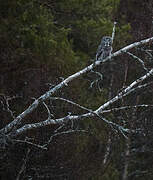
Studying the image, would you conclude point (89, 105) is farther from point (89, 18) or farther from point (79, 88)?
point (89, 18)

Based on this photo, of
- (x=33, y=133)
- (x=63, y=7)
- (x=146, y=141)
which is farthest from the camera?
(x=146, y=141)

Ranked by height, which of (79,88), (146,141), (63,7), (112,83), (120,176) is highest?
(63,7)

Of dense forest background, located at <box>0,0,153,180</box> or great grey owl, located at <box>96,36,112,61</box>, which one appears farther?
dense forest background, located at <box>0,0,153,180</box>

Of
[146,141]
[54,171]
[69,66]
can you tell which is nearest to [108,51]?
[69,66]

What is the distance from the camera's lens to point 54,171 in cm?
712

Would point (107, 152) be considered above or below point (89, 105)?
below

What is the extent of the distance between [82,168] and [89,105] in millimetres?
1635

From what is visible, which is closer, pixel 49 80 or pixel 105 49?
pixel 105 49

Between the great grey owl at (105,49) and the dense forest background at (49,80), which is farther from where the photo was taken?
the dense forest background at (49,80)

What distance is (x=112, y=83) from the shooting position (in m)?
11.1

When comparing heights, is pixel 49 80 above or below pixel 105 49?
below

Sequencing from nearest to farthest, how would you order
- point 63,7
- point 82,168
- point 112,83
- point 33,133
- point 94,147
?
1. point 33,133
2. point 82,168
3. point 63,7
4. point 94,147
5. point 112,83

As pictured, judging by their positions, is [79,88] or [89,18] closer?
[79,88]

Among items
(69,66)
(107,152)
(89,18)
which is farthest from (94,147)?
(89,18)
